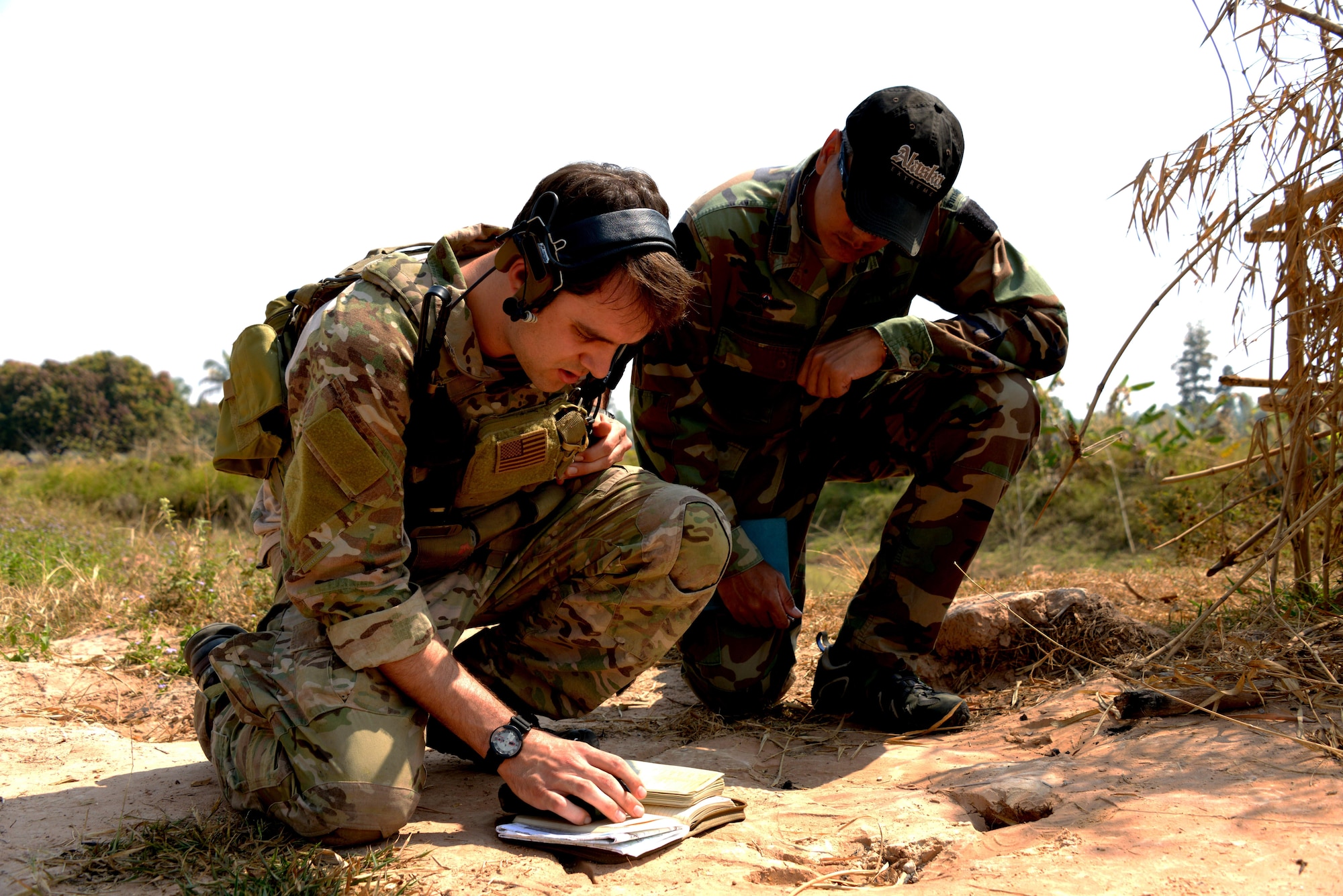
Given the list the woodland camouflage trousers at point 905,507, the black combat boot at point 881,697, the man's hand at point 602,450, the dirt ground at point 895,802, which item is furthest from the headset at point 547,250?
the black combat boot at point 881,697

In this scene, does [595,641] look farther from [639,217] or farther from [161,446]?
[161,446]

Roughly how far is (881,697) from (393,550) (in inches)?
58.0

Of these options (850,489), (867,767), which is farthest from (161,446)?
(867,767)

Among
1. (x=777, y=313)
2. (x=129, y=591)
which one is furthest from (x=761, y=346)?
(x=129, y=591)

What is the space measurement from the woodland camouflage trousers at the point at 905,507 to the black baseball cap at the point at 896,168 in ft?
1.86

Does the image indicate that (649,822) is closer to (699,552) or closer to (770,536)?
(699,552)

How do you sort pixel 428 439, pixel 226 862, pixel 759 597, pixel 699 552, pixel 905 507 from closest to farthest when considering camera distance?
pixel 226 862
pixel 428 439
pixel 699 552
pixel 759 597
pixel 905 507

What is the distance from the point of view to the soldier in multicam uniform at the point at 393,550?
6.28ft

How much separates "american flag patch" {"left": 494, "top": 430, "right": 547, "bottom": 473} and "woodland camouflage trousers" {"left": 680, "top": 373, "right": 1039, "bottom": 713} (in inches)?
37.4

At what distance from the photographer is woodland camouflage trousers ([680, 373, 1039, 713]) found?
2.82 metres

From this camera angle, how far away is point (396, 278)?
207 centimetres

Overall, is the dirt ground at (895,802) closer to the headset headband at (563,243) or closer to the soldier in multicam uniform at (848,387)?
the soldier in multicam uniform at (848,387)

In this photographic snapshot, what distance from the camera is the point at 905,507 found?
293 centimetres

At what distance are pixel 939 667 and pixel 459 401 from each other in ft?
6.38
